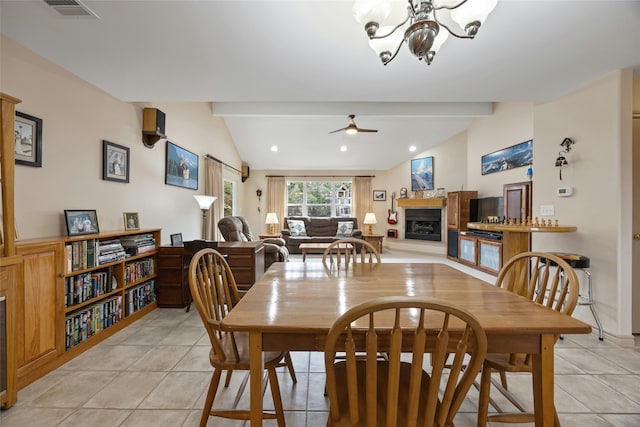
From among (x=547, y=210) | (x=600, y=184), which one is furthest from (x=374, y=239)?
(x=600, y=184)

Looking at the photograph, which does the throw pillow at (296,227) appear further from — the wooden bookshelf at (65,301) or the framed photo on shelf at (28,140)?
the framed photo on shelf at (28,140)

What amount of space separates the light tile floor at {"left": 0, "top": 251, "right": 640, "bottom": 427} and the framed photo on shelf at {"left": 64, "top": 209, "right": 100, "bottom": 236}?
949 mm

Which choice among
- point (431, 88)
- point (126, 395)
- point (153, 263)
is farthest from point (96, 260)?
point (431, 88)

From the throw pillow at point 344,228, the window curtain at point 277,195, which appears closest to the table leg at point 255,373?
the throw pillow at point 344,228

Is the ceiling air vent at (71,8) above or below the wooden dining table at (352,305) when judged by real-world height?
above

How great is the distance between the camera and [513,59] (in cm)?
202

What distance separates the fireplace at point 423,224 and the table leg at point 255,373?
21.4 ft

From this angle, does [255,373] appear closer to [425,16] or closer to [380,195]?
[425,16]

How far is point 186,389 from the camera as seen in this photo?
1.75m

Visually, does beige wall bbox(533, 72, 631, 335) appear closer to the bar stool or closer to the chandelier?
the bar stool

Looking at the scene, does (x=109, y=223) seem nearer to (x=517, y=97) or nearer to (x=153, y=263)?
(x=153, y=263)

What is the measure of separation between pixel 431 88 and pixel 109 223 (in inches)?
133

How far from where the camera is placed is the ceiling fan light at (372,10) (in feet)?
4.04

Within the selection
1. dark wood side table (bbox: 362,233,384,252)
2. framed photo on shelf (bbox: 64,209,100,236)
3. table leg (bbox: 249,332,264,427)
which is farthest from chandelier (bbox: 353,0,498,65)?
dark wood side table (bbox: 362,233,384,252)
